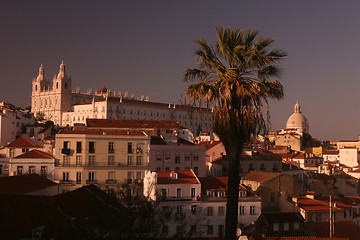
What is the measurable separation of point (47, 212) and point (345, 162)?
112701mm

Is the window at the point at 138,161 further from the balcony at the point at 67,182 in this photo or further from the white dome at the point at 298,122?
the white dome at the point at 298,122

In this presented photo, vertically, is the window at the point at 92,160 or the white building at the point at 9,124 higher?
the white building at the point at 9,124

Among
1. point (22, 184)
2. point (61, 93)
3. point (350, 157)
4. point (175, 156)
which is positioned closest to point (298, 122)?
point (350, 157)

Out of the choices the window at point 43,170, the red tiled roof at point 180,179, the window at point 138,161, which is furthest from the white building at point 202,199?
the window at point 43,170

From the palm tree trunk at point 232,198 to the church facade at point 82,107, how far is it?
498 feet

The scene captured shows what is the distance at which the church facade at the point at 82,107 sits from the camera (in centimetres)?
16625

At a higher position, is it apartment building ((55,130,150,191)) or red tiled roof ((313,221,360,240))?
apartment building ((55,130,150,191))

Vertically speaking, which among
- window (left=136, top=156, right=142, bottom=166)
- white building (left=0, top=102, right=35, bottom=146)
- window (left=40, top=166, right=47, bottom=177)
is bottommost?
window (left=40, top=166, right=47, bottom=177)

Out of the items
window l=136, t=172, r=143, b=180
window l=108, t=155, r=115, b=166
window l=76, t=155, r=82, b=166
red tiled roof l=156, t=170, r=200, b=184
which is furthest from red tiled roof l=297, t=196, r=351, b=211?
window l=76, t=155, r=82, b=166

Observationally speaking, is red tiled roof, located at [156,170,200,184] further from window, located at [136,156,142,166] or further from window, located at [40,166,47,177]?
window, located at [40,166,47,177]

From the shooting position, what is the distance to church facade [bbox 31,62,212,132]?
16625cm

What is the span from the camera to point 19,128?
8181 cm

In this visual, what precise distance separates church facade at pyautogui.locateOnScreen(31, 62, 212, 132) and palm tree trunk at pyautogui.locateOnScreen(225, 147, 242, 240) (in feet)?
498

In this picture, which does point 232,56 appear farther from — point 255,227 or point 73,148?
point 73,148
